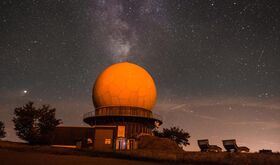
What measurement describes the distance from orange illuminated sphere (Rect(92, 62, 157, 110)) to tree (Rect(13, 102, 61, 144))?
766cm

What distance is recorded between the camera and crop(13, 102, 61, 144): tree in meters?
38.5

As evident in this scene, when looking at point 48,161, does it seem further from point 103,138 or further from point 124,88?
point 124,88

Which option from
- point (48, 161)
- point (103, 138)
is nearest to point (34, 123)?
point (103, 138)

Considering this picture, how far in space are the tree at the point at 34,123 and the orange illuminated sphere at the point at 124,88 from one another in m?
7.66

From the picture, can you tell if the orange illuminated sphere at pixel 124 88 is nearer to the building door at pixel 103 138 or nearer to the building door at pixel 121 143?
the building door at pixel 103 138

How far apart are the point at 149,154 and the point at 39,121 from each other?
3175 cm

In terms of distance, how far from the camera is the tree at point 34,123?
126 feet

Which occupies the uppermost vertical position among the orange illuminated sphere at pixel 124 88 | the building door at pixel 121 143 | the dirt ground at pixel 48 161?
the orange illuminated sphere at pixel 124 88

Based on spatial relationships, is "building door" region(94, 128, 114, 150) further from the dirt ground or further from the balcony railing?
the dirt ground

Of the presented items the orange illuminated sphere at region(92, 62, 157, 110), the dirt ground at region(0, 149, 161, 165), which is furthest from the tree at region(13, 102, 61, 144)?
the dirt ground at region(0, 149, 161, 165)

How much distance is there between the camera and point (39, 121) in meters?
40.8

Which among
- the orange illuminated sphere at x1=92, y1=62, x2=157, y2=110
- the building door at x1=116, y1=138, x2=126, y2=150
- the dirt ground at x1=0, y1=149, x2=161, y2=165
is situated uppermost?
the orange illuminated sphere at x1=92, y1=62, x2=157, y2=110

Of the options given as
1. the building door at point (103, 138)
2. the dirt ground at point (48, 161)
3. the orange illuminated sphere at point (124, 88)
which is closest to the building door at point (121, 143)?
the building door at point (103, 138)

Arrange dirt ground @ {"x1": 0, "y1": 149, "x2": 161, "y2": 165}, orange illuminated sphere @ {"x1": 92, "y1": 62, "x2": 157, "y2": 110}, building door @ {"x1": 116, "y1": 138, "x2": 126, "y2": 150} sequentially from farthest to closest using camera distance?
orange illuminated sphere @ {"x1": 92, "y1": 62, "x2": 157, "y2": 110}, building door @ {"x1": 116, "y1": 138, "x2": 126, "y2": 150}, dirt ground @ {"x1": 0, "y1": 149, "x2": 161, "y2": 165}
